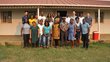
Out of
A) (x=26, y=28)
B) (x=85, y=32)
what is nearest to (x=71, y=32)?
(x=85, y=32)

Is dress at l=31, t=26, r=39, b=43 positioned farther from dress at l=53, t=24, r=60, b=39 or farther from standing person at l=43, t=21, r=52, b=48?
dress at l=53, t=24, r=60, b=39

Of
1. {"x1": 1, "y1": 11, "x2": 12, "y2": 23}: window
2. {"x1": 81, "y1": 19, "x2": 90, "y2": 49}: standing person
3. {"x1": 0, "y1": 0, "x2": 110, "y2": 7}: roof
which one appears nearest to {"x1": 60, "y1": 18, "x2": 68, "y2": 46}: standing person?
{"x1": 81, "y1": 19, "x2": 90, "y2": 49}: standing person

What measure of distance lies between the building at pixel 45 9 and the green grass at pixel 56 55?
6.00 meters

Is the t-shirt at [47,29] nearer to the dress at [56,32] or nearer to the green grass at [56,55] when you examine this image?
the dress at [56,32]

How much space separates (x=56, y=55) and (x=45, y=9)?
985cm

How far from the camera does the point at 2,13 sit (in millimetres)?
26047

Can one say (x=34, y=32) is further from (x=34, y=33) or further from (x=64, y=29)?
(x=64, y=29)

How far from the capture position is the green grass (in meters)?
15.0

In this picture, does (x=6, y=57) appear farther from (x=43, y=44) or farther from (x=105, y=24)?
(x=105, y=24)

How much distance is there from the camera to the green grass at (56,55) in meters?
15.0

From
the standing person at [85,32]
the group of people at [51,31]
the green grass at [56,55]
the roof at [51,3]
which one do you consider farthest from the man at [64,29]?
the roof at [51,3]

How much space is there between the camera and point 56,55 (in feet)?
53.1

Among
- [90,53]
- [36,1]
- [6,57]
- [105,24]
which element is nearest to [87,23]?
[90,53]

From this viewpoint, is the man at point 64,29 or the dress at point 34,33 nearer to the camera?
the dress at point 34,33
